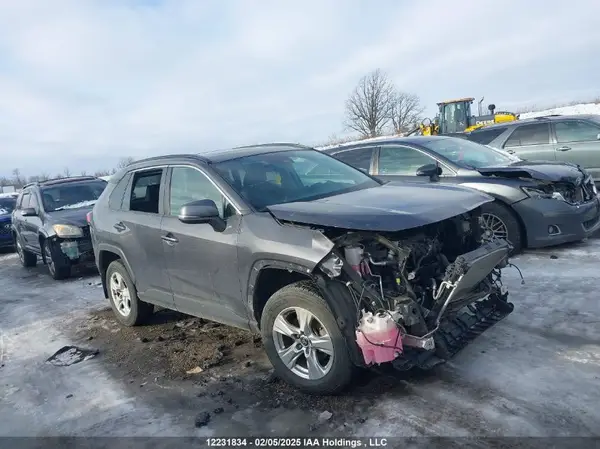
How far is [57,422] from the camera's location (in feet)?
12.9

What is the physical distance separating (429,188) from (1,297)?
7366 mm

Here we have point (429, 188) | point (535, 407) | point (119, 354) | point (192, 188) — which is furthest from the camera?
point (119, 354)

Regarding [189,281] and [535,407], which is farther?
[189,281]

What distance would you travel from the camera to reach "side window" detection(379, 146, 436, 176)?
25.5 feet

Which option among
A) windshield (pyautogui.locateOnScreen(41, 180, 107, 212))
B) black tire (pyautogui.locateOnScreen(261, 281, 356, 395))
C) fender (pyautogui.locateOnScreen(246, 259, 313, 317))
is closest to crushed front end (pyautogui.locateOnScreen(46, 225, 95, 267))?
windshield (pyautogui.locateOnScreen(41, 180, 107, 212))

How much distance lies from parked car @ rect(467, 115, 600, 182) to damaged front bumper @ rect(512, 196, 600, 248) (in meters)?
4.01

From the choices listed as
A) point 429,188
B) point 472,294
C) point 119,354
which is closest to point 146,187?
point 119,354

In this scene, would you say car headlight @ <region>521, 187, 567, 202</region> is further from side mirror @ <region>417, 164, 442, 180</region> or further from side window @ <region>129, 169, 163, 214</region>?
side window @ <region>129, 169, 163, 214</region>

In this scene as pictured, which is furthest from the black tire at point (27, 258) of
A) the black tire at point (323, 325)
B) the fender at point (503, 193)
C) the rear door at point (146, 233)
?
the fender at point (503, 193)

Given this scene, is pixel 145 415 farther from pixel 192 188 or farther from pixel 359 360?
pixel 192 188

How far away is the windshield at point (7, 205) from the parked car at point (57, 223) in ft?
12.8

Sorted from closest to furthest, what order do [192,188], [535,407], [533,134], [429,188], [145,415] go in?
[535,407] → [145,415] → [429,188] → [192,188] → [533,134]

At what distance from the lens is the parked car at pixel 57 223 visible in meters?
9.14

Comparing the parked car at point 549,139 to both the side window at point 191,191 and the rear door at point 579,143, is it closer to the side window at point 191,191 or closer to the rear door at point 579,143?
the rear door at point 579,143
